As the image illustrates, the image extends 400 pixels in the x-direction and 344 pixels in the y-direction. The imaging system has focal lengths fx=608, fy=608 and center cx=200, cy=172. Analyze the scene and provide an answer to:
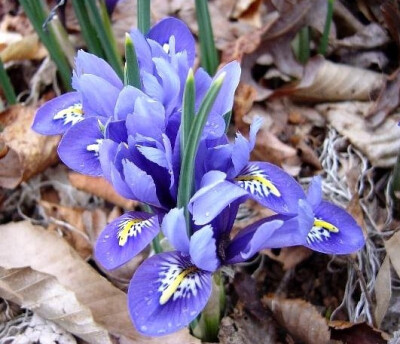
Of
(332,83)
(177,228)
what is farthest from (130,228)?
(332,83)

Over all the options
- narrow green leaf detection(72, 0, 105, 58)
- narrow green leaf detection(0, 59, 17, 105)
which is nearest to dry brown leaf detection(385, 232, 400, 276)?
narrow green leaf detection(72, 0, 105, 58)

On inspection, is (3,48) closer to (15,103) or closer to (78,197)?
(15,103)

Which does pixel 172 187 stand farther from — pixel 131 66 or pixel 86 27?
pixel 86 27

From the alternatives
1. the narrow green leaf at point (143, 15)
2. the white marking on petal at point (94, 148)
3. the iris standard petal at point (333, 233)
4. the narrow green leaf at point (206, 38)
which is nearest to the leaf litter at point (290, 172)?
the narrow green leaf at point (206, 38)

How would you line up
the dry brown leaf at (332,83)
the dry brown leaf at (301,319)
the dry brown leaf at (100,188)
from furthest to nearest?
the dry brown leaf at (332,83) < the dry brown leaf at (100,188) < the dry brown leaf at (301,319)

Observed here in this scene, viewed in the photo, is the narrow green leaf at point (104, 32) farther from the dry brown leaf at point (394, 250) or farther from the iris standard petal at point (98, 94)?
the dry brown leaf at point (394, 250)

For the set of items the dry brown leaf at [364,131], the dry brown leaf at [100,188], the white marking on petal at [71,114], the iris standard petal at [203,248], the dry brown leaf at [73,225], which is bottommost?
the dry brown leaf at [364,131]
